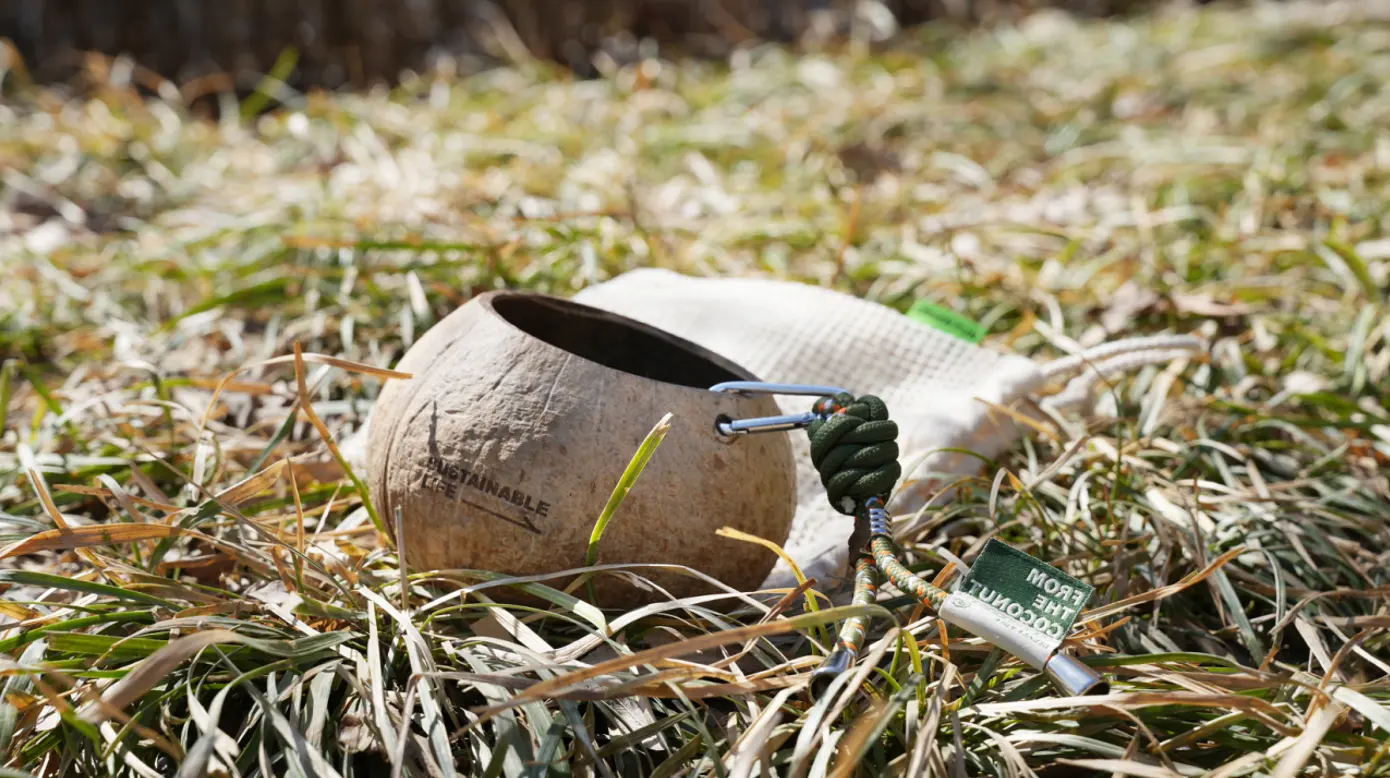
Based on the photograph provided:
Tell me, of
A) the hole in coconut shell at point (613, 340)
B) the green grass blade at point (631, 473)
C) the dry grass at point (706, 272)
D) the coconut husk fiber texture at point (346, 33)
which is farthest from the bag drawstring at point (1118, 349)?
the coconut husk fiber texture at point (346, 33)

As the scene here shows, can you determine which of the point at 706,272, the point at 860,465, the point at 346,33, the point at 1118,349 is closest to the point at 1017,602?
the point at 860,465

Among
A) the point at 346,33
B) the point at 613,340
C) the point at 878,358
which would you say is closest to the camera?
the point at 613,340

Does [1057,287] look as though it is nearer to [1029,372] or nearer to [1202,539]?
[1029,372]

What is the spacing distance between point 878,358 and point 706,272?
2.74ft

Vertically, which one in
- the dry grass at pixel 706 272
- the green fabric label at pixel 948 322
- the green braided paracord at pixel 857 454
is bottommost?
the dry grass at pixel 706 272

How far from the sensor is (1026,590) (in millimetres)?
1289

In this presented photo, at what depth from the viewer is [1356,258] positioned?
105 inches

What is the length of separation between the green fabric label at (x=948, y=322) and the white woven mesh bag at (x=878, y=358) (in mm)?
83

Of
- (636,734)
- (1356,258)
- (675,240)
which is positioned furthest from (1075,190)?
(636,734)

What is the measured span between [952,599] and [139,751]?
0.89m

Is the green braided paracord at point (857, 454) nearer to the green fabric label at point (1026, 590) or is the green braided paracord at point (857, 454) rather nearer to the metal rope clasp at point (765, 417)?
the metal rope clasp at point (765, 417)

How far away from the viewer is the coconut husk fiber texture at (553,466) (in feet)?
4.58

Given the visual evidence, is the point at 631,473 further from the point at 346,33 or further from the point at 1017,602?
the point at 346,33

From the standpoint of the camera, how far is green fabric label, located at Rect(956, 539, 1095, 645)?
1267mm
